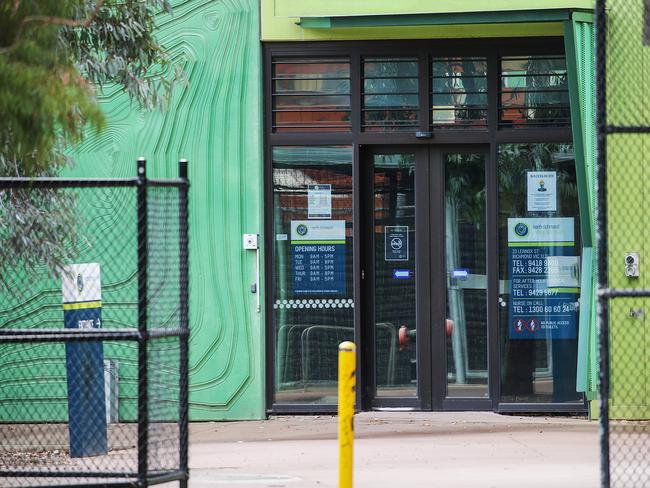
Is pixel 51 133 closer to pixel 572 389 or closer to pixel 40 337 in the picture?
pixel 40 337

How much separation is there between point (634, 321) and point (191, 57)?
210 inches

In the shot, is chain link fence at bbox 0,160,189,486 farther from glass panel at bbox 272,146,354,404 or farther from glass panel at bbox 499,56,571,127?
glass panel at bbox 499,56,571,127

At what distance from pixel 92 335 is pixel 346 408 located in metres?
1.59

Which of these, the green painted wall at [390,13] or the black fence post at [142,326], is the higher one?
the green painted wall at [390,13]

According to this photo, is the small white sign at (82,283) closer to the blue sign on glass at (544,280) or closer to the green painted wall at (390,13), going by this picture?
the green painted wall at (390,13)

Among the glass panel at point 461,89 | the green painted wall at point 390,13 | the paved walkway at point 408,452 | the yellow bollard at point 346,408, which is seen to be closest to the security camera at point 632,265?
the paved walkway at point 408,452

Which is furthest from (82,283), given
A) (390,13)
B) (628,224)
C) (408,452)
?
(628,224)

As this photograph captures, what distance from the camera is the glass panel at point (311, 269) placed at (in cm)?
1281

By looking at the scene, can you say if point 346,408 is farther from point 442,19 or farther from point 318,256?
point 442,19

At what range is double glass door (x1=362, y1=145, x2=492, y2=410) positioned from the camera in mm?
12859

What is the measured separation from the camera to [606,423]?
22.2 ft

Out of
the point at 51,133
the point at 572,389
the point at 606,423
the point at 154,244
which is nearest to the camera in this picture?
the point at 51,133

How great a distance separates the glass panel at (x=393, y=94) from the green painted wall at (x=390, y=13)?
1.01 ft

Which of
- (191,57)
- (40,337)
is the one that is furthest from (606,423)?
(191,57)
